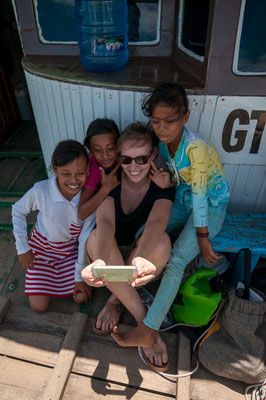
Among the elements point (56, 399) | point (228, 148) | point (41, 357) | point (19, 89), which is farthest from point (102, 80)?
point (19, 89)

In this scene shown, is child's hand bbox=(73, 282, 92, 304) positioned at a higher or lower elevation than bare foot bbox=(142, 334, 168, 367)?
lower

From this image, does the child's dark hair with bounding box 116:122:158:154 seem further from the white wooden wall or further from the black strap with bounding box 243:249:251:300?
the black strap with bounding box 243:249:251:300

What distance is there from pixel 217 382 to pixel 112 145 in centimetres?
172

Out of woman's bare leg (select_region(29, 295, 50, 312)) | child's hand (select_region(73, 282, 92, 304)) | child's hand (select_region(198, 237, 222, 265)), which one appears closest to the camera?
child's hand (select_region(198, 237, 222, 265))

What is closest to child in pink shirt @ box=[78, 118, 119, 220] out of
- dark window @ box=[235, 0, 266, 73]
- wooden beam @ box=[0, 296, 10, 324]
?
wooden beam @ box=[0, 296, 10, 324]

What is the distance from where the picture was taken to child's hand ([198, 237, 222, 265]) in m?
1.96

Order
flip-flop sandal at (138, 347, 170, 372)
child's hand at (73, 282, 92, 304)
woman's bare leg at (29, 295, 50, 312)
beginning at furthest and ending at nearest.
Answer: child's hand at (73, 282, 92, 304)
woman's bare leg at (29, 295, 50, 312)
flip-flop sandal at (138, 347, 170, 372)

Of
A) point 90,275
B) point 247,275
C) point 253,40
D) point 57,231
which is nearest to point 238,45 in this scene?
point 253,40

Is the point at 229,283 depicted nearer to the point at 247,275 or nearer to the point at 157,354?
the point at 247,275

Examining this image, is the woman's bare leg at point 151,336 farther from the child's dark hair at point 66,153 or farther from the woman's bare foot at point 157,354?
the child's dark hair at point 66,153

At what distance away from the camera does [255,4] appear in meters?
1.73

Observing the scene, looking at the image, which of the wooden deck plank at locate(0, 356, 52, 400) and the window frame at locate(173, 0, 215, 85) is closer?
the wooden deck plank at locate(0, 356, 52, 400)

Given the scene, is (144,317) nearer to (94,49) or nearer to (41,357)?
(41,357)

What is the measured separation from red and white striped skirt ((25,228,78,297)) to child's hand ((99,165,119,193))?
628 mm
